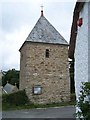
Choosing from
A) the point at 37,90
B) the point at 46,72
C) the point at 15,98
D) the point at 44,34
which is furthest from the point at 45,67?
the point at 15,98

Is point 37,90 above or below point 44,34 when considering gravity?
below

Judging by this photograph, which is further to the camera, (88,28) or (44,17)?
(44,17)

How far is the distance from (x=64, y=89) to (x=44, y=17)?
26.3 feet

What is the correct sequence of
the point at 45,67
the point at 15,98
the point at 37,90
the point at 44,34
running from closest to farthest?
the point at 15,98 → the point at 37,90 → the point at 45,67 → the point at 44,34

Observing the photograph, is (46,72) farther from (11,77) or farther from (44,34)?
(11,77)

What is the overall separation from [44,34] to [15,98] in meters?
7.01

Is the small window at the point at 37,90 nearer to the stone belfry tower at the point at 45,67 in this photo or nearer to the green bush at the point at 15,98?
the stone belfry tower at the point at 45,67

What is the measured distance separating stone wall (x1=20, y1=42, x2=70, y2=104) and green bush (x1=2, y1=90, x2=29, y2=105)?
58 centimetres

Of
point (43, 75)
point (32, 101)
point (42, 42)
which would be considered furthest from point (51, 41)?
point (32, 101)

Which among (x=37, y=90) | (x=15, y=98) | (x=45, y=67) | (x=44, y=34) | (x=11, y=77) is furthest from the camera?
(x=11, y=77)

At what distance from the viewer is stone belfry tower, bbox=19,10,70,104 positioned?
2623 cm

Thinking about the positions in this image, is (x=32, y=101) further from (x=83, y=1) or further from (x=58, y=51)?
(x=83, y=1)

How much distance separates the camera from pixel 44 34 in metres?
27.9

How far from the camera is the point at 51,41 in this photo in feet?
89.7
